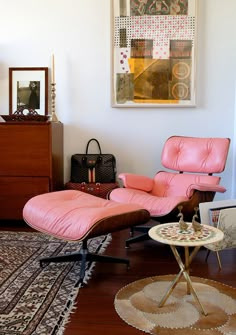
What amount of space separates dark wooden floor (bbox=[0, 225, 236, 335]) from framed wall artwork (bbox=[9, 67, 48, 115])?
1614 mm

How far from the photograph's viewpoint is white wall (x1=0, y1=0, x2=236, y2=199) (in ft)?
11.4

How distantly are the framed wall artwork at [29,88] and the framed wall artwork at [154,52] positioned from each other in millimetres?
735

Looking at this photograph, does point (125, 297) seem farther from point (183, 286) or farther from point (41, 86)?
point (41, 86)

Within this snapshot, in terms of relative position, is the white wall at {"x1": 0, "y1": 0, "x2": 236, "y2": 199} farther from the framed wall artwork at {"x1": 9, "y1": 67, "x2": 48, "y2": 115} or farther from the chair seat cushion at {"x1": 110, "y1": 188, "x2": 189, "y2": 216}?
the chair seat cushion at {"x1": 110, "y1": 188, "x2": 189, "y2": 216}

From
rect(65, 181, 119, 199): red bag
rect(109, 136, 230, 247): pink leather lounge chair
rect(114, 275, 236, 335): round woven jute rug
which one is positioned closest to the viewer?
rect(114, 275, 236, 335): round woven jute rug

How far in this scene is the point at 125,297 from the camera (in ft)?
6.26

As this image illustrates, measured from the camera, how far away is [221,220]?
7.60 ft

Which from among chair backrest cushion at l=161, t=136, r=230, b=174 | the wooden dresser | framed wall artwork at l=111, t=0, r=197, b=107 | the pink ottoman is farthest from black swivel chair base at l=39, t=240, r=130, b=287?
framed wall artwork at l=111, t=0, r=197, b=107

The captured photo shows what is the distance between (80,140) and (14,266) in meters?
1.69

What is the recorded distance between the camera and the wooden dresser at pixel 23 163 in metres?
3.16

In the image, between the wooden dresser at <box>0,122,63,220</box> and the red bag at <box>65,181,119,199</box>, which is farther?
the red bag at <box>65,181,119,199</box>

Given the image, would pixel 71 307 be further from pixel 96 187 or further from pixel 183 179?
pixel 96 187

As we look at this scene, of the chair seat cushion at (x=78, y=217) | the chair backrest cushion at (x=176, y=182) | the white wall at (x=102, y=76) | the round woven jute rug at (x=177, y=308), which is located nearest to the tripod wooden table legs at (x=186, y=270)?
the round woven jute rug at (x=177, y=308)

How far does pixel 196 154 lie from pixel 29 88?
186 cm
